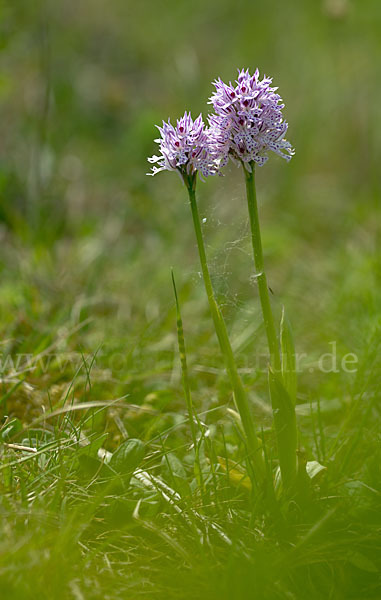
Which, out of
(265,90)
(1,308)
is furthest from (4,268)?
(265,90)

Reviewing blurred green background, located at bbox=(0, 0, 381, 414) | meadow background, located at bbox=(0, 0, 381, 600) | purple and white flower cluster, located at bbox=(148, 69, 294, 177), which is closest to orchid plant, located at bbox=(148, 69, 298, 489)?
purple and white flower cluster, located at bbox=(148, 69, 294, 177)

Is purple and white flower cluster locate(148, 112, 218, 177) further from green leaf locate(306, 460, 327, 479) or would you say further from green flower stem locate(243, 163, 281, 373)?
green leaf locate(306, 460, 327, 479)

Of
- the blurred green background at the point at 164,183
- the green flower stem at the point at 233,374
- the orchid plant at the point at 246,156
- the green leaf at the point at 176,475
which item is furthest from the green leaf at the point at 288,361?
the green leaf at the point at 176,475

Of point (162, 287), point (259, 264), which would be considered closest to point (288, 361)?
point (259, 264)

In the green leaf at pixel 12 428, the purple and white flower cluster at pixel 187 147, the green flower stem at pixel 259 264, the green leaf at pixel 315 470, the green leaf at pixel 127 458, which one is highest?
the purple and white flower cluster at pixel 187 147

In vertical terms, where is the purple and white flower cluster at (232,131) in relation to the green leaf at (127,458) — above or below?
above

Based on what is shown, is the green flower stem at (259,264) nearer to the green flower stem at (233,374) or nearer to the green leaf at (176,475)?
the green flower stem at (233,374)
